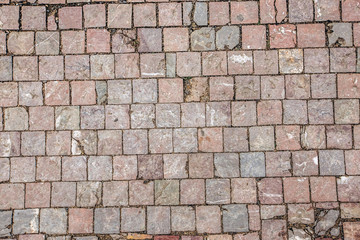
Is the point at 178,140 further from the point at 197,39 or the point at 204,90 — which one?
the point at 197,39

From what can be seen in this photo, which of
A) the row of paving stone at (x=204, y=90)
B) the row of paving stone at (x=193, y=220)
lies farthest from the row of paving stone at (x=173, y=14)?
the row of paving stone at (x=193, y=220)

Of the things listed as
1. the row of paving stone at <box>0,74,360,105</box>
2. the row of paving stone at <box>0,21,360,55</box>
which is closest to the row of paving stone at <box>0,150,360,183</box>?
the row of paving stone at <box>0,74,360,105</box>

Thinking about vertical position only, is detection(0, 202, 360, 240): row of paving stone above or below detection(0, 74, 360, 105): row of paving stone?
below

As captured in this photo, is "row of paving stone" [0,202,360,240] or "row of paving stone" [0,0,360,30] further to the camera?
"row of paving stone" [0,0,360,30]

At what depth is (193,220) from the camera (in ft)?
11.8

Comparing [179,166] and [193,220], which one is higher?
[179,166]

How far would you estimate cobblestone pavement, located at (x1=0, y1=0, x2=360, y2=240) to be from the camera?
3.59 m

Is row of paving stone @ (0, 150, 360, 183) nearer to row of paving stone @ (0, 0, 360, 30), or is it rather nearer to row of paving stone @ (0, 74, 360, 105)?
row of paving stone @ (0, 74, 360, 105)

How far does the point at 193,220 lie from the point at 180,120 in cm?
118

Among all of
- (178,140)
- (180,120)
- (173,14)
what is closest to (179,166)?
(178,140)

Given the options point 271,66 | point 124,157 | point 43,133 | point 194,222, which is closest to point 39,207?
point 43,133

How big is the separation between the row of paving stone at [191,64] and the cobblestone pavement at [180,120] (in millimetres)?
12

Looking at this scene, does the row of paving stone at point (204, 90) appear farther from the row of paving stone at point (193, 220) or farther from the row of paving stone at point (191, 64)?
the row of paving stone at point (193, 220)

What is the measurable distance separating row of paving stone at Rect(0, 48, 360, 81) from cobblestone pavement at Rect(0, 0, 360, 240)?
1 centimetres
